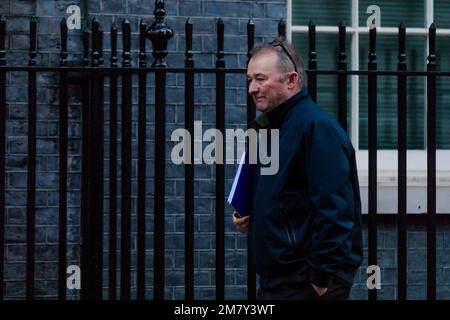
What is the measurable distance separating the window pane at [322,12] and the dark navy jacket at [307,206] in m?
3.28

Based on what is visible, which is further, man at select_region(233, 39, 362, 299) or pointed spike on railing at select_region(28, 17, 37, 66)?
pointed spike on railing at select_region(28, 17, 37, 66)

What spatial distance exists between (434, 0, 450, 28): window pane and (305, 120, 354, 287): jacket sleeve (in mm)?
3804

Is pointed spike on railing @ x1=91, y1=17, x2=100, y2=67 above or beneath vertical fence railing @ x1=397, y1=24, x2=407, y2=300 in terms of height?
above

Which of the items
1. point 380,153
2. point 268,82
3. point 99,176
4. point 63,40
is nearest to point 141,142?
point 99,176

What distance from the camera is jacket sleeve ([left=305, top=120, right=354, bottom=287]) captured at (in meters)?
4.51

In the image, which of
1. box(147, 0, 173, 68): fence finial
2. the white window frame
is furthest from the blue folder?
the white window frame

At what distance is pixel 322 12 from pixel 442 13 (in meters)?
0.86

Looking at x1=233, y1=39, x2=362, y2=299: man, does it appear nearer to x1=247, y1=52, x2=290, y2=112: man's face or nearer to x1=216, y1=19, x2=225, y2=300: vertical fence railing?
x1=247, y1=52, x2=290, y2=112: man's face

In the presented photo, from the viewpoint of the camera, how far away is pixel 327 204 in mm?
4520

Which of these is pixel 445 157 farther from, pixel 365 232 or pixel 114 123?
pixel 114 123

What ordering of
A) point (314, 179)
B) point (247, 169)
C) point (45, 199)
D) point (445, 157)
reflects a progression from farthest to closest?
point (445, 157), point (45, 199), point (247, 169), point (314, 179)

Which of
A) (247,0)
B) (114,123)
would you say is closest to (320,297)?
(114,123)

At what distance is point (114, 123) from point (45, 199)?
1.62 metres

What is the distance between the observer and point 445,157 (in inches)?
315
